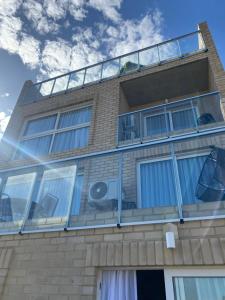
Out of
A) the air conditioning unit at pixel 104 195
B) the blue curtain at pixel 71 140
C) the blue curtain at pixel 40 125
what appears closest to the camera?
the air conditioning unit at pixel 104 195

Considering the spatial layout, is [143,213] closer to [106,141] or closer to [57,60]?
[106,141]

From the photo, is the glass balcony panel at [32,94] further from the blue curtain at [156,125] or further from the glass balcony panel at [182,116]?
the glass balcony panel at [182,116]

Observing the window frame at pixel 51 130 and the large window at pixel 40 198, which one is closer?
the large window at pixel 40 198

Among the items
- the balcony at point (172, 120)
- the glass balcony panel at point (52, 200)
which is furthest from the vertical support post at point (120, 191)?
the balcony at point (172, 120)

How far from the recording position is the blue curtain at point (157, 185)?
3420 millimetres

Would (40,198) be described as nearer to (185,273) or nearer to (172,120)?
(185,273)

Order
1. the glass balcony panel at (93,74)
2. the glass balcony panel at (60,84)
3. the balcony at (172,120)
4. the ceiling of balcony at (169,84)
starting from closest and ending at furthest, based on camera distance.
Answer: the balcony at (172,120), the ceiling of balcony at (169,84), the glass balcony panel at (93,74), the glass balcony panel at (60,84)

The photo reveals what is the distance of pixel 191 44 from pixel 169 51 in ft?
2.25

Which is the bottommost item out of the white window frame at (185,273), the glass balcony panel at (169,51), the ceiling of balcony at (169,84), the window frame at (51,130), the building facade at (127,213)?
the white window frame at (185,273)

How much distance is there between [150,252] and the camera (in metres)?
2.84

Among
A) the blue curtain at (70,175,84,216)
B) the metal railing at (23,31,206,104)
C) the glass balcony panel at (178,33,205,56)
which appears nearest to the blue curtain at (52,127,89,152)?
the metal railing at (23,31,206,104)

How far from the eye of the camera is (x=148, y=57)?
7.41 m

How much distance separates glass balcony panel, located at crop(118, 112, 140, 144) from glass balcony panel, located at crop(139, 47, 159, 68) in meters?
2.31

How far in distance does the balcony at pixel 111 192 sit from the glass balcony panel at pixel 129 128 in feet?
4.37
